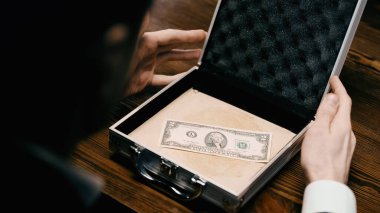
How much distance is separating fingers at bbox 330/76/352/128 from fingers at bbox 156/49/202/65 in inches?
15.8

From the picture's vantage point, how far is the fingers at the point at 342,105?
1.16 m

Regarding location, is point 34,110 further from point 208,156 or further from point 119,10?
point 208,156

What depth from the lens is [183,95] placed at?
1435mm

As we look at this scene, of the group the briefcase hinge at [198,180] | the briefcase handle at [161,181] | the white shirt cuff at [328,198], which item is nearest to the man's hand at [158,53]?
the briefcase handle at [161,181]

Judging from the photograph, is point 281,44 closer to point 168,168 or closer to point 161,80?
point 161,80

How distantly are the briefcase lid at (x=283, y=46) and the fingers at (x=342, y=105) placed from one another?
0.04 m

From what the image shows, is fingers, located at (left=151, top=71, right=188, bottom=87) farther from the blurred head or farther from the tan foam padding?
the blurred head

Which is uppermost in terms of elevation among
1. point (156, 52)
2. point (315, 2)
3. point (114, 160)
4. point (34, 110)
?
point (34, 110)

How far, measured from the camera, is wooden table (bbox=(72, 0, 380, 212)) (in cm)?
114

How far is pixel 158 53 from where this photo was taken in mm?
1482

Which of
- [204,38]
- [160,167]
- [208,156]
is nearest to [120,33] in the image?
[160,167]

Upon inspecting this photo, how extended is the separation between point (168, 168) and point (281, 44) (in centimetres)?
47

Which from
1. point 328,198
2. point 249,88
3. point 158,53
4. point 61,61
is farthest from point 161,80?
point 61,61

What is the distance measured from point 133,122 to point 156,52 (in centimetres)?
25
